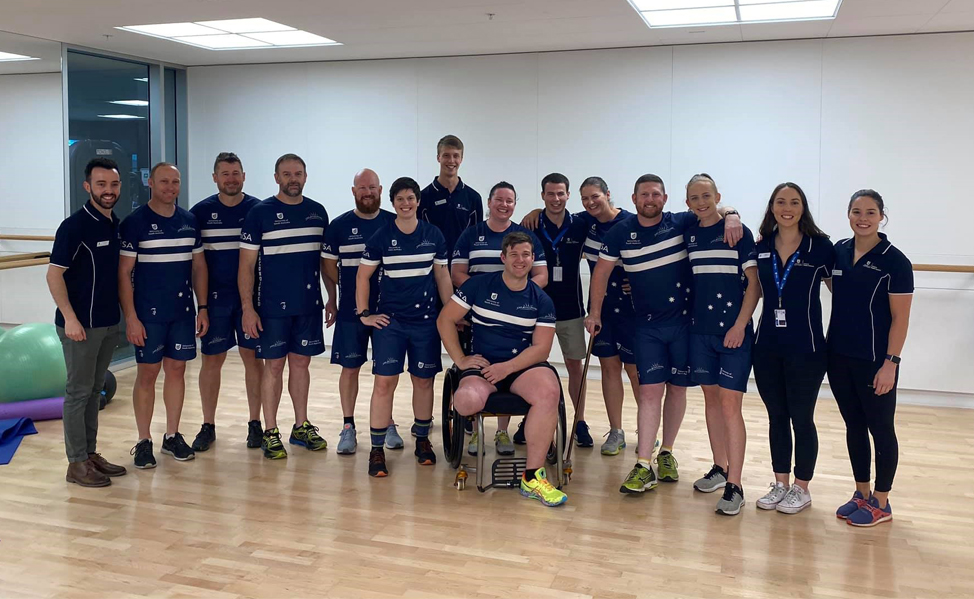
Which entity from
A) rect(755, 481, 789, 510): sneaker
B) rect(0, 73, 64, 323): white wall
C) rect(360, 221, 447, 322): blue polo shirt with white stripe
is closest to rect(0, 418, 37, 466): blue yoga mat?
rect(360, 221, 447, 322): blue polo shirt with white stripe

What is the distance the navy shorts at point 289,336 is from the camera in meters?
4.87

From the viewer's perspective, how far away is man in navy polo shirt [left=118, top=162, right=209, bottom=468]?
4535 millimetres

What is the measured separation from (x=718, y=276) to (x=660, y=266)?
308mm

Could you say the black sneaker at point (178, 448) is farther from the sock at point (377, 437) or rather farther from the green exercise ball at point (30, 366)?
the green exercise ball at point (30, 366)

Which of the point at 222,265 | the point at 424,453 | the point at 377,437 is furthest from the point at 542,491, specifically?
the point at 222,265

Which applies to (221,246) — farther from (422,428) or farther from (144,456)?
(422,428)

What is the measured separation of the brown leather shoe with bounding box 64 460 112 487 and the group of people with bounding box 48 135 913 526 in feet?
0.04

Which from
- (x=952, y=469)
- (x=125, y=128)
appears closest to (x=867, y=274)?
(x=952, y=469)

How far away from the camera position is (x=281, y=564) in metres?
3.52

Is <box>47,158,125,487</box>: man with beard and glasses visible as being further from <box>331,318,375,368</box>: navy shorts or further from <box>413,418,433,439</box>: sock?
<box>413,418,433,439</box>: sock

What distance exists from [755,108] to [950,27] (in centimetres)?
135

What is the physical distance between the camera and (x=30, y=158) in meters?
8.76

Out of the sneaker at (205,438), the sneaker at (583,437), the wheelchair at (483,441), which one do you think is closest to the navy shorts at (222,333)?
the sneaker at (205,438)

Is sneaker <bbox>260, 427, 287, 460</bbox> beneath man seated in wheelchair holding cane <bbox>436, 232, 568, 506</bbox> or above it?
beneath
